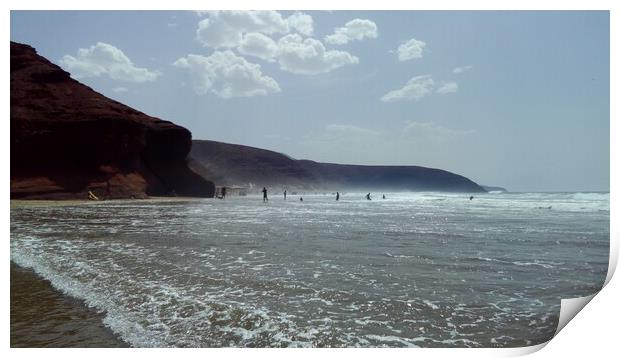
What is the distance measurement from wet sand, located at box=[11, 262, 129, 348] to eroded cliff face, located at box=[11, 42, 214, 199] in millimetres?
16424

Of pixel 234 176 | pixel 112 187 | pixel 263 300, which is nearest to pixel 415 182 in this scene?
pixel 234 176

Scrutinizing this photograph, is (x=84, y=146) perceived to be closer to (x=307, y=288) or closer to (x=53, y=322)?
(x=53, y=322)

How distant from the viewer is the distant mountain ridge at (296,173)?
218 ft

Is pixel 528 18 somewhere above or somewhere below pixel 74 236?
above

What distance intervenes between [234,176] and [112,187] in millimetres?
51422

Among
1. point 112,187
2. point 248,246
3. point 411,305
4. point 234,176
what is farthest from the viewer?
point 234,176

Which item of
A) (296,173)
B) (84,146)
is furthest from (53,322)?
(296,173)

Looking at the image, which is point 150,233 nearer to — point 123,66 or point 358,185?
point 123,66

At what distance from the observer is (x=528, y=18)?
255 inches

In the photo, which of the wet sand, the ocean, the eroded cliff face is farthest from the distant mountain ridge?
the wet sand

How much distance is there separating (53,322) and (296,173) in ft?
324

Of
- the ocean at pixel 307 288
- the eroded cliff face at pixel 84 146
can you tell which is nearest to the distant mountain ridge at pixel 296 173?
the eroded cliff face at pixel 84 146

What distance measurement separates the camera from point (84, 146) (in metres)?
30.9

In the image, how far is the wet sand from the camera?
3732mm
